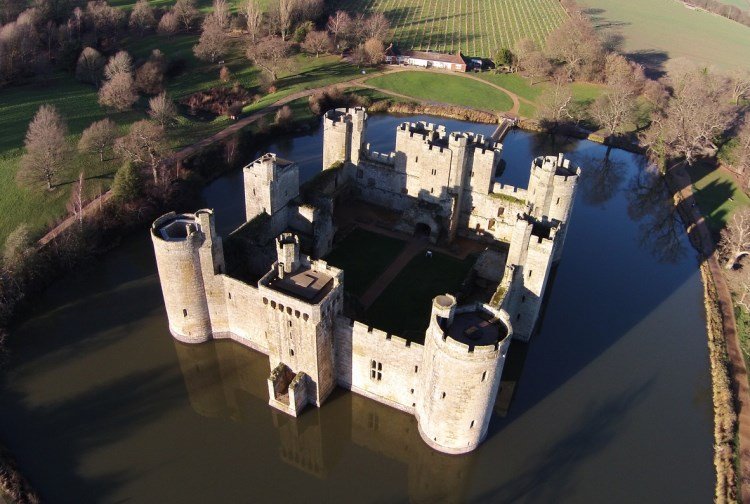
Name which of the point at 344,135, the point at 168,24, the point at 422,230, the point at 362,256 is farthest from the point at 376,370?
the point at 168,24

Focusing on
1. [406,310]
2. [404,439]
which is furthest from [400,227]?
[404,439]

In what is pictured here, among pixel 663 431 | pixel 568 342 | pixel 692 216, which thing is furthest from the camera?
pixel 692 216

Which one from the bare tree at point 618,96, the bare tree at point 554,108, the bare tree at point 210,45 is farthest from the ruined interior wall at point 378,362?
the bare tree at point 210,45

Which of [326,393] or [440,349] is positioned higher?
[440,349]

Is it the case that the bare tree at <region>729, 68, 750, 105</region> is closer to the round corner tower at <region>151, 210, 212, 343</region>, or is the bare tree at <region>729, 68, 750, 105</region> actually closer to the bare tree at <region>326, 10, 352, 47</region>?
the bare tree at <region>326, 10, 352, 47</region>

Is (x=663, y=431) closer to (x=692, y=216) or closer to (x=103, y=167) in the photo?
(x=692, y=216)

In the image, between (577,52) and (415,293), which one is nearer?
(415,293)

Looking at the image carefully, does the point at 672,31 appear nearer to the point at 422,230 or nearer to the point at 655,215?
the point at 655,215

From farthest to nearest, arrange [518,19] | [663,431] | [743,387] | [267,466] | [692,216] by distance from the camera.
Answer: [518,19]
[692,216]
[743,387]
[663,431]
[267,466]
